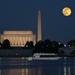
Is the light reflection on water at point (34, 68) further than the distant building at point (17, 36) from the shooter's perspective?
No

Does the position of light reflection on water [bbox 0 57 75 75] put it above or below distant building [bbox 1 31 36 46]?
below

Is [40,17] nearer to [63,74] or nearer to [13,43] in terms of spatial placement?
[13,43]

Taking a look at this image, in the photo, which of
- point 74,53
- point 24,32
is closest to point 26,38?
point 24,32

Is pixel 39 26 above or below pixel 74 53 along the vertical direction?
above

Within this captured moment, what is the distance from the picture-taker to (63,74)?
8094 millimetres

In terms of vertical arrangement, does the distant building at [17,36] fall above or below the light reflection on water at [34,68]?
above

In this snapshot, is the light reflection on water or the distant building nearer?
the light reflection on water

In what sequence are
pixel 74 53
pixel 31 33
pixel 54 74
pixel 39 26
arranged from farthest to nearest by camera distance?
pixel 31 33, pixel 39 26, pixel 74 53, pixel 54 74

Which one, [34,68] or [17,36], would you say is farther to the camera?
[17,36]

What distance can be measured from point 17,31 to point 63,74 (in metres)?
68.5

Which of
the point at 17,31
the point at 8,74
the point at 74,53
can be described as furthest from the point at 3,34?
the point at 8,74

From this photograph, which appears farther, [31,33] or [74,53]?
[31,33]

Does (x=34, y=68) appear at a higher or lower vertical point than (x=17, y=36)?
lower

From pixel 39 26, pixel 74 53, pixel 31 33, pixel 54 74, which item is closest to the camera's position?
pixel 54 74
